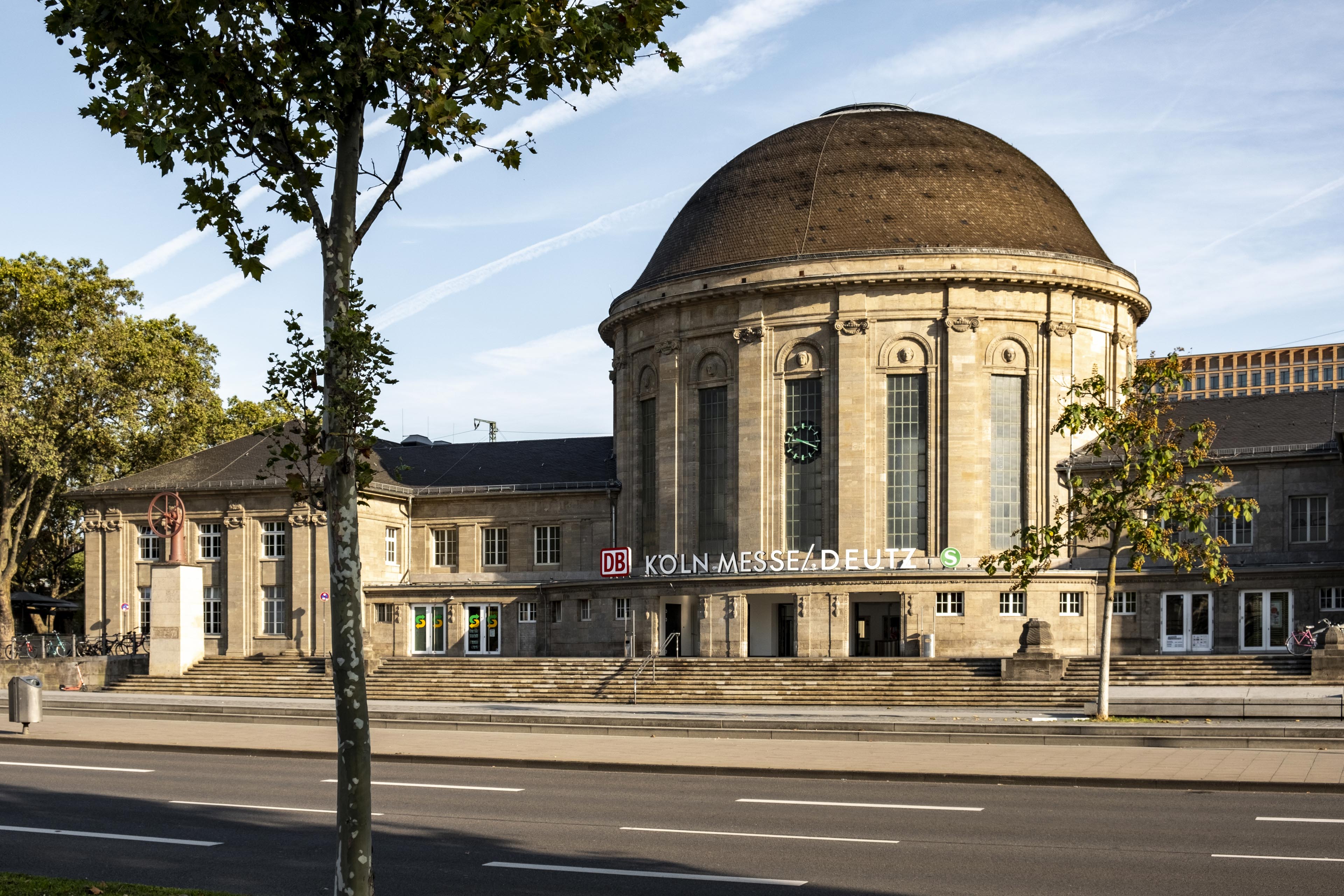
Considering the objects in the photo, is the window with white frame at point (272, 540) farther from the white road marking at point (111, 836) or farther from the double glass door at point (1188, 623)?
the white road marking at point (111, 836)

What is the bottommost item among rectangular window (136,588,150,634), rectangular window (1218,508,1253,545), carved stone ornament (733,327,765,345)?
rectangular window (136,588,150,634)

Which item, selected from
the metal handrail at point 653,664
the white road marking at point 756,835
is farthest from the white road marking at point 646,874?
the metal handrail at point 653,664

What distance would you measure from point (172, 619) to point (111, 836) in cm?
4020

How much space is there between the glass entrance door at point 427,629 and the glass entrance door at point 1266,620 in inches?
1213

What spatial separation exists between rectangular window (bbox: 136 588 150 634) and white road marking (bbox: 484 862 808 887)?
5052 cm

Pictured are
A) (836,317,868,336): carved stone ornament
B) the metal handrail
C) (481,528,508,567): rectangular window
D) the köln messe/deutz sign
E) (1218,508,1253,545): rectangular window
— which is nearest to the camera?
the metal handrail

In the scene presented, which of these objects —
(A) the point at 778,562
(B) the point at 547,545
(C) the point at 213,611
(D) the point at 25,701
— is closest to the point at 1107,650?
(A) the point at 778,562

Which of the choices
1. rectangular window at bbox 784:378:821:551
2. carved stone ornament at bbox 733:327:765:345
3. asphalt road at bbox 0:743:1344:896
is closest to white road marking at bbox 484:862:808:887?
asphalt road at bbox 0:743:1344:896

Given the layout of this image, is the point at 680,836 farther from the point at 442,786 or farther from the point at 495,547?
the point at 495,547

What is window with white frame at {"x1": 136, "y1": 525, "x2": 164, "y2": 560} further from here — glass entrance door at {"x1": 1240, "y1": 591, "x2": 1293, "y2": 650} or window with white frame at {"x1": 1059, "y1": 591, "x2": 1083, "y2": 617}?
glass entrance door at {"x1": 1240, "y1": 591, "x2": 1293, "y2": 650}

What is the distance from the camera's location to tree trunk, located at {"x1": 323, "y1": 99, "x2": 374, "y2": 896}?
32.2ft

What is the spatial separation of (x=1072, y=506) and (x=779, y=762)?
12255 mm

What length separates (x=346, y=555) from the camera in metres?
9.91

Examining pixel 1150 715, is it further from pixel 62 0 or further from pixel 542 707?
pixel 62 0
